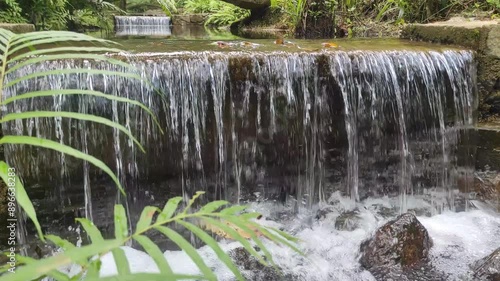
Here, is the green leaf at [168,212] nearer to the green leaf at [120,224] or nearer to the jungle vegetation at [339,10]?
the green leaf at [120,224]

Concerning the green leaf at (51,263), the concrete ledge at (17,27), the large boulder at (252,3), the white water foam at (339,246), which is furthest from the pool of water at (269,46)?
the large boulder at (252,3)

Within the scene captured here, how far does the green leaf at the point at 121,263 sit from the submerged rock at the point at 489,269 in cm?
292

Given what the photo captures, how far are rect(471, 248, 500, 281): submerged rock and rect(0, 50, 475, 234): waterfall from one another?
1240 millimetres

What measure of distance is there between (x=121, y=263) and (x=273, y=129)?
320cm

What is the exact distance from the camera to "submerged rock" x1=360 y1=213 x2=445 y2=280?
305 centimetres

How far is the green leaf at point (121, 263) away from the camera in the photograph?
63cm

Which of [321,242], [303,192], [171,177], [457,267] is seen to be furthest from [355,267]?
[171,177]

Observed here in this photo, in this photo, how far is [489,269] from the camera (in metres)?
2.92

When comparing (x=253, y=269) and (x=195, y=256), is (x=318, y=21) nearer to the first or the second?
(x=253, y=269)

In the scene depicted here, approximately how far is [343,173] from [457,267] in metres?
1.26

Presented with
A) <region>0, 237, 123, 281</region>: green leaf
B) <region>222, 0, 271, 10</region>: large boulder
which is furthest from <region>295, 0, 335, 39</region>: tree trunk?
<region>0, 237, 123, 281</region>: green leaf

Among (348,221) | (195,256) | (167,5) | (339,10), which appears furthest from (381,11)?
(195,256)

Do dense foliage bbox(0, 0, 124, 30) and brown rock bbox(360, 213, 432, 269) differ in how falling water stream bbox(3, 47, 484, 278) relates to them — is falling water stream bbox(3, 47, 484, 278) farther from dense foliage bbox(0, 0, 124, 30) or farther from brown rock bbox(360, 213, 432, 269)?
dense foliage bbox(0, 0, 124, 30)

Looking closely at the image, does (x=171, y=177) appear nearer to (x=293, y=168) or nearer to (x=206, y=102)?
(x=206, y=102)
